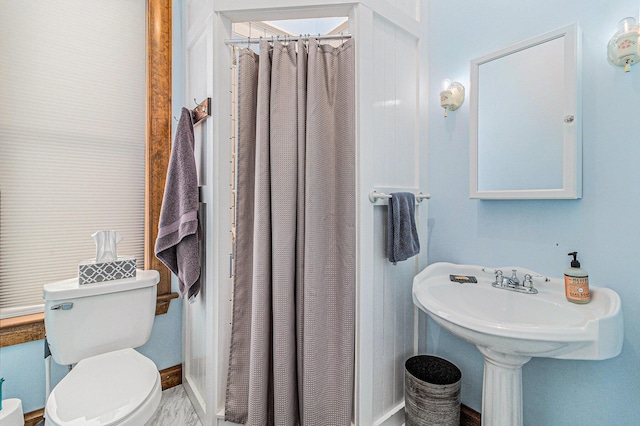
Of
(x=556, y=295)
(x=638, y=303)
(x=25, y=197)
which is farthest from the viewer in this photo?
(x=25, y=197)

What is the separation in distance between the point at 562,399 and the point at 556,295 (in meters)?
0.45

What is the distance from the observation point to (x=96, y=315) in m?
1.39

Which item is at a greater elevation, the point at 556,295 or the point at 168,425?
the point at 556,295

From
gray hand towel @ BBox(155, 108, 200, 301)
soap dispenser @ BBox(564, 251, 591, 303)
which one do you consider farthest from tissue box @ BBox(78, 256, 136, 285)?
soap dispenser @ BBox(564, 251, 591, 303)

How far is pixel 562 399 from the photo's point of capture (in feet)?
4.01

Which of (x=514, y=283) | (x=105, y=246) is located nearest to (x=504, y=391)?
(x=514, y=283)

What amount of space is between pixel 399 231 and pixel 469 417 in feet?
3.55

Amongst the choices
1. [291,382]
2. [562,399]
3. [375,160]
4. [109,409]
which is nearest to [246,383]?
[291,382]

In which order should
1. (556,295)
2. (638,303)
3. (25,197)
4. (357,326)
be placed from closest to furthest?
(638,303)
(556,295)
(357,326)
(25,197)

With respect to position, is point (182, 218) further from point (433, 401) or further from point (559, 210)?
point (559, 210)

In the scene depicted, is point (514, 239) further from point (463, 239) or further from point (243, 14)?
point (243, 14)

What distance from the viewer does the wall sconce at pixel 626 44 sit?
3.30ft

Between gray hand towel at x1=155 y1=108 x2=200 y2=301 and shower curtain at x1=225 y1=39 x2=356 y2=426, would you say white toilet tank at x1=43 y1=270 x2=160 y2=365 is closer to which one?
gray hand towel at x1=155 y1=108 x2=200 y2=301

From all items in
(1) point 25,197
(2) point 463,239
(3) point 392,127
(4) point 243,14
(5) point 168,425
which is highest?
(4) point 243,14
